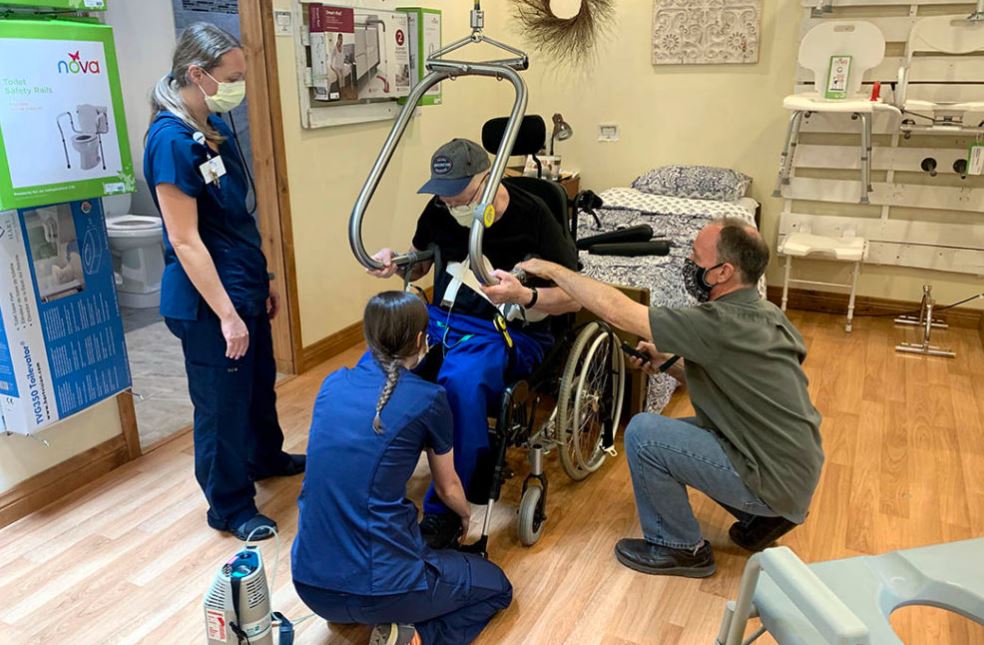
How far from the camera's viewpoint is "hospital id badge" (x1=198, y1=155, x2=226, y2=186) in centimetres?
190

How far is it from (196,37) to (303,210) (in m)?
1.44

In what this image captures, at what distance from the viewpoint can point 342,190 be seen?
11.7 feet

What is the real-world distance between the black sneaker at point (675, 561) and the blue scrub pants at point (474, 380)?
47 centimetres

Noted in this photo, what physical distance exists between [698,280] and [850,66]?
2.56 m

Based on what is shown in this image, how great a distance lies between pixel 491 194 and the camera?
179cm

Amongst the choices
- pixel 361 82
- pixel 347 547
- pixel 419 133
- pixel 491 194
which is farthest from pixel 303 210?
pixel 347 547

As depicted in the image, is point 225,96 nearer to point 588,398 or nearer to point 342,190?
point 588,398

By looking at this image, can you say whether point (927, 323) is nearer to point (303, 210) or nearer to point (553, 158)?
point (553, 158)

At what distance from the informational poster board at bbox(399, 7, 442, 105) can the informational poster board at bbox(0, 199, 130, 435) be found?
6.33 ft

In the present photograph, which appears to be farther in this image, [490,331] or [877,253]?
[877,253]

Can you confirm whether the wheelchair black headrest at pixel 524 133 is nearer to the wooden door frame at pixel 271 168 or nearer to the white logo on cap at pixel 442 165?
the white logo on cap at pixel 442 165

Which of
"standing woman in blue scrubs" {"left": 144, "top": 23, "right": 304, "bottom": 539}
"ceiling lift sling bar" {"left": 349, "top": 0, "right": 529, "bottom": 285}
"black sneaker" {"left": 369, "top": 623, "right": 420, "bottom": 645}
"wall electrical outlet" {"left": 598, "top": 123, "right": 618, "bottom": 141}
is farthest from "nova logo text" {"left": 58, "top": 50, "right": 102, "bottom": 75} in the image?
"wall electrical outlet" {"left": 598, "top": 123, "right": 618, "bottom": 141}

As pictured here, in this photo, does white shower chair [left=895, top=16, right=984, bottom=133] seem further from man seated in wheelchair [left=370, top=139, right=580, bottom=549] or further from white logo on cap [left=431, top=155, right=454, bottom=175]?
white logo on cap [left=431, top=155, right=454, bottom=175]

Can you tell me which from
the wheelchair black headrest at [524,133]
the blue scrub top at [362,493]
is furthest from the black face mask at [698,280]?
the wheelchair black headrest at [524,133]
